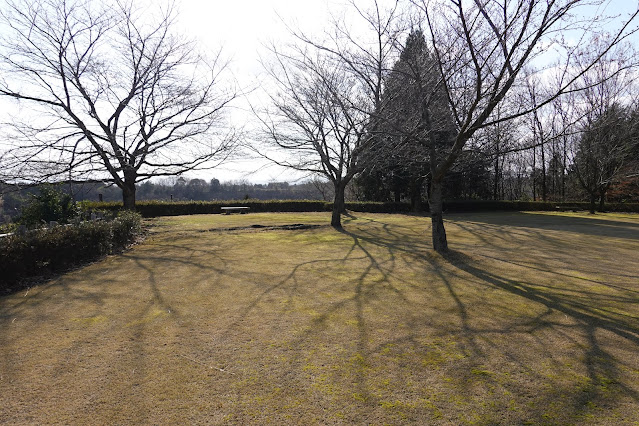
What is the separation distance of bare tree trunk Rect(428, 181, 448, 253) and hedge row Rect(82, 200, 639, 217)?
1788 cm

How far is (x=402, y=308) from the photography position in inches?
188

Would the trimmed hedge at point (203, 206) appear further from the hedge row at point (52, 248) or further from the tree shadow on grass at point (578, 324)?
the tree shadow on grass at point (578, 324)

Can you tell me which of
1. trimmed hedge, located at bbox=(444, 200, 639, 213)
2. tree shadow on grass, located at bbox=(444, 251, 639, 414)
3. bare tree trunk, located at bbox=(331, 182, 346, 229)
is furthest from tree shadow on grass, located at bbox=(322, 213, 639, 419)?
trimmed hedge, located at bbox=(444, 200, 639, 213)

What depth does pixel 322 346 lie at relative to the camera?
3.57m

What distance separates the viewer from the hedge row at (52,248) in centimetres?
560

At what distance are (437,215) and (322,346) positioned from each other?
570cm

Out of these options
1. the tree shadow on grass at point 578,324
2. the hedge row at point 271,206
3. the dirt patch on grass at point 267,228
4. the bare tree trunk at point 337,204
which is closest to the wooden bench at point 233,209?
the hedge row at point 271,206

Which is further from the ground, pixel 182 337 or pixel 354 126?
pixel 354 126

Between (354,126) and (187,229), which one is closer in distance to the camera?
(354,126)

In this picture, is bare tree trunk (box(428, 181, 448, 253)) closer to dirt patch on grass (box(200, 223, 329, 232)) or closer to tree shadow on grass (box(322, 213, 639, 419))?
tree shadow on grass (box(322, 213, 639, 419))

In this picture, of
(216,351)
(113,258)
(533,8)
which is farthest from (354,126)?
(216,351)

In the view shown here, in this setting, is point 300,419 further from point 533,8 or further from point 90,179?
point 90,179

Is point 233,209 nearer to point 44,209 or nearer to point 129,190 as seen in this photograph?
point 129,190

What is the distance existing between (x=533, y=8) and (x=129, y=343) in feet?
23.2
